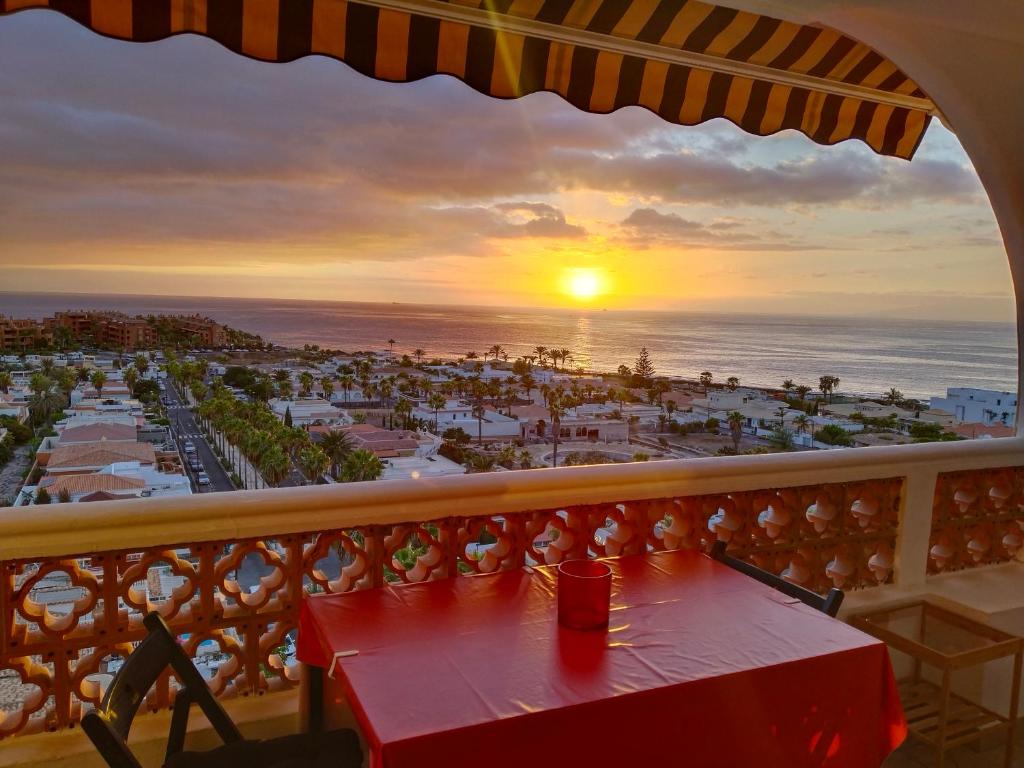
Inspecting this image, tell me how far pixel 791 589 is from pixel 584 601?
801mm

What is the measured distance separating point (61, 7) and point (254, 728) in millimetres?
2369

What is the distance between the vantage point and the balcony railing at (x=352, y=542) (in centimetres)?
221

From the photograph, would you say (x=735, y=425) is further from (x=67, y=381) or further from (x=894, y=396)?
(x=67, y=381)

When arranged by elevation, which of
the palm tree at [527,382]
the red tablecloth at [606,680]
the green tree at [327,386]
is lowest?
the red tablecloth at [606,680]

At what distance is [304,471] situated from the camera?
260cm

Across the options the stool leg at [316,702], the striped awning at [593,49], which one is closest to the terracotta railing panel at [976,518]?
the striped awning at [593,49]

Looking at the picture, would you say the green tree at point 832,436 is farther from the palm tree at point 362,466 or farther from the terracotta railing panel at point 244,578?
the palm tree at point 362,466

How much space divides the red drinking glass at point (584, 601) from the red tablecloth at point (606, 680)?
0.11 ft

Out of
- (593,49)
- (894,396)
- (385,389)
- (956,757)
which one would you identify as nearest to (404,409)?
→ (385,389)

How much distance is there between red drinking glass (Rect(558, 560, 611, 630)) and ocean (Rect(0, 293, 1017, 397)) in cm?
143

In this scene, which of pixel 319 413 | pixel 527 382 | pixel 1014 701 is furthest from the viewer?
pixel 527 382

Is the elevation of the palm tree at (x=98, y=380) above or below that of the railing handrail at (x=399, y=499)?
above

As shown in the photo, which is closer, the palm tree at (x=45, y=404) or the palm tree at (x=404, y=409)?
the palm tree at (x=45, y=404)

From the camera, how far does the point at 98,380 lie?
2.64 m
